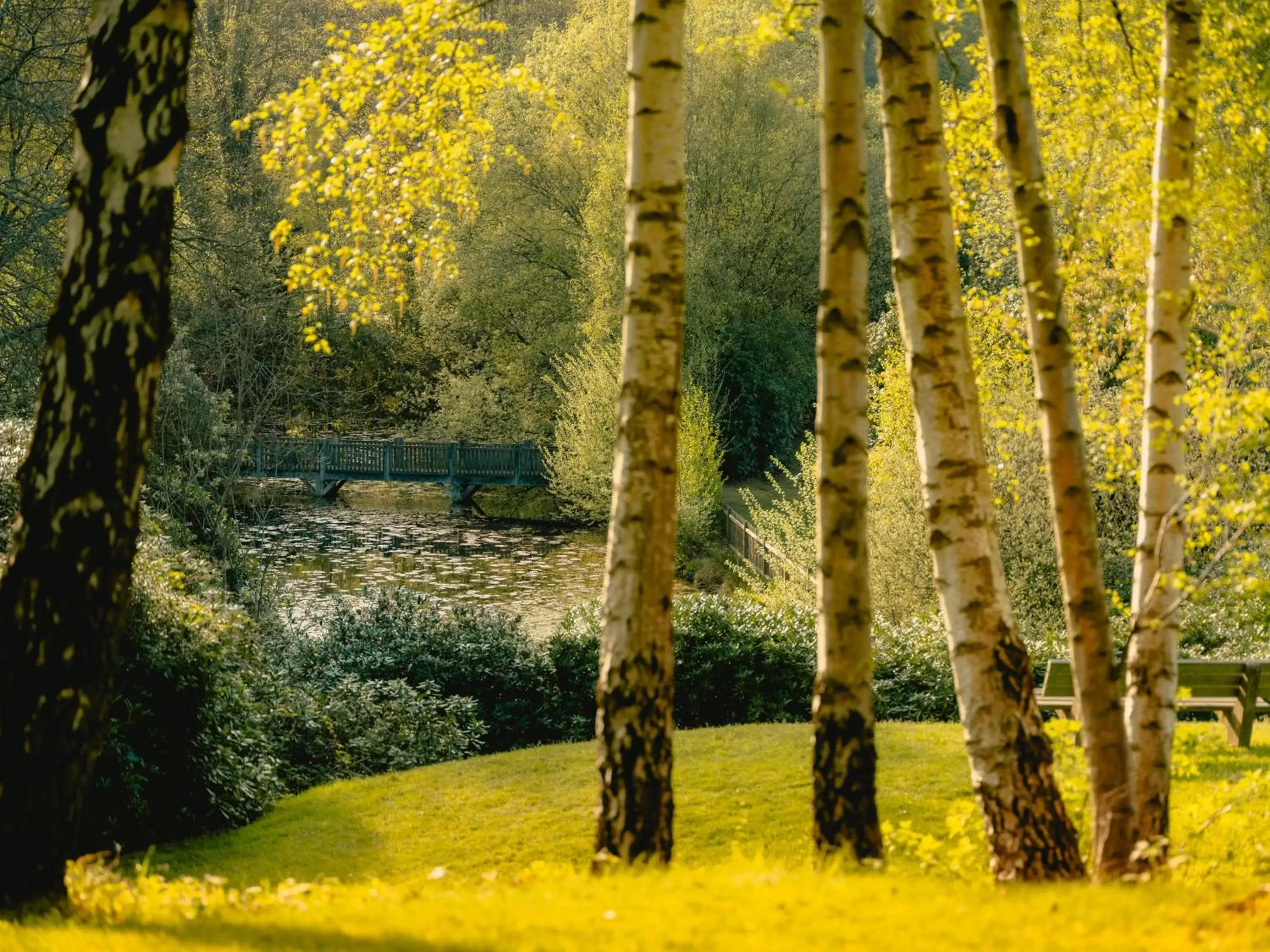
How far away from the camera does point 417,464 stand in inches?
1474

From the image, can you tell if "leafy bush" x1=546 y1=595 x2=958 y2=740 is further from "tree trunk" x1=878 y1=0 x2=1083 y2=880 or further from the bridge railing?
the bridge railing

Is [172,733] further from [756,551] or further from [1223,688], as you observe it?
[756,551]

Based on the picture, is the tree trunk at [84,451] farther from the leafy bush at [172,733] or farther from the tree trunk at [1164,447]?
the leafy bush at [172,733]

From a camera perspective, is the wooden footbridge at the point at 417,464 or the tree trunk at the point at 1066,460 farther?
the wooden footbridge at the point at 417,464

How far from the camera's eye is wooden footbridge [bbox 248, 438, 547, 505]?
37000 mm

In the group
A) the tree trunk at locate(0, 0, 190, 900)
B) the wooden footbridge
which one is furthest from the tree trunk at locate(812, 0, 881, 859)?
the wooden footbridge

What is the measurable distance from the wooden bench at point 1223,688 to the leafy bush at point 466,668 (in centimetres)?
630

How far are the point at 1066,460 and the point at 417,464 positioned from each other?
32972 millimetres

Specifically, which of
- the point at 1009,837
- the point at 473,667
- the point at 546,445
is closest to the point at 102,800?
the point at 473,667

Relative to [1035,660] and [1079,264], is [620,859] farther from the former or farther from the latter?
[1035,660]

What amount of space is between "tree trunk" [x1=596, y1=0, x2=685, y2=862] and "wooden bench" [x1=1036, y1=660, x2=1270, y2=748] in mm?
6616

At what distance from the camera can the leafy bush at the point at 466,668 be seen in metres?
15.4

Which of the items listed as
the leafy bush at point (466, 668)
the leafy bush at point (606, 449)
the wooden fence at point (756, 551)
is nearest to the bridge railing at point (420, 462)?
the leafy bush at point (606, 449)

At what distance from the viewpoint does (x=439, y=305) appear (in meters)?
39.0
